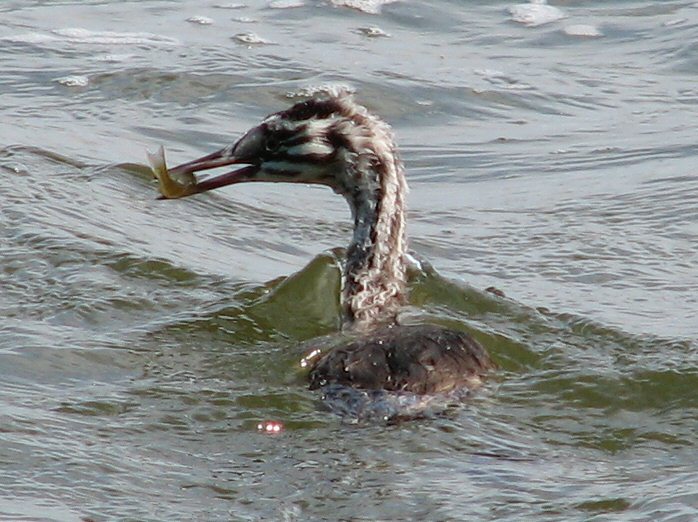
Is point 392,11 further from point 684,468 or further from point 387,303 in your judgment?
point 684,468

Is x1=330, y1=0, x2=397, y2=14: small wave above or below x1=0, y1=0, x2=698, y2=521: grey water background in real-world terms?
above

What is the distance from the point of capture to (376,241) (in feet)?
27.4

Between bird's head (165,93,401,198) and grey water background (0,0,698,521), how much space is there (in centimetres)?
81

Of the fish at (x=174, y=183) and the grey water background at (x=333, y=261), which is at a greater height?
the fish at (x=174, y=183)

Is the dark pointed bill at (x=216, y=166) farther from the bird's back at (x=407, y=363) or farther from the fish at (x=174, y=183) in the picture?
the bird's back at (x=407, y=363)

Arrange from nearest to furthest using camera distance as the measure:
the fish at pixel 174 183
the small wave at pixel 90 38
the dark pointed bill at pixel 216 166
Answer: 1. the dark pointed bill at pixel 216 166
2. the fish at pixel 174 183
3. the small wave at pixel 90 38

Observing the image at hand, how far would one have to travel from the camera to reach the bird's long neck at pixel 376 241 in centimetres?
831

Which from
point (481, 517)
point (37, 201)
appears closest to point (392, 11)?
point (37, 201)

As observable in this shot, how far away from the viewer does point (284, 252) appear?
988 cm

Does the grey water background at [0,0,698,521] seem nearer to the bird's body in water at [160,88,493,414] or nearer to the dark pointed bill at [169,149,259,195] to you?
the bird's body in water at [160,88,493,414]

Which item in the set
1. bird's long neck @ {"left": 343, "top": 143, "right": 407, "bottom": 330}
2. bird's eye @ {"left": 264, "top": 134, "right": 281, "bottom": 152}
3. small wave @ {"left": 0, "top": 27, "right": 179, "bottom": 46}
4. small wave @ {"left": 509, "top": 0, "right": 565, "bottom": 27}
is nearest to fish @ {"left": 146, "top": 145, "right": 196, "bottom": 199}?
bird's eye @ {"left": 264, "top": 134, "right": 281, "bottom": 152}

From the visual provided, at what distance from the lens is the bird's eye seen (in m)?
8.30

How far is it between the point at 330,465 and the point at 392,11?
9.30 m

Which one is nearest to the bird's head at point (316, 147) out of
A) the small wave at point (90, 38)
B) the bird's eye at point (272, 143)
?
the bird's eye at point (272, 143)
